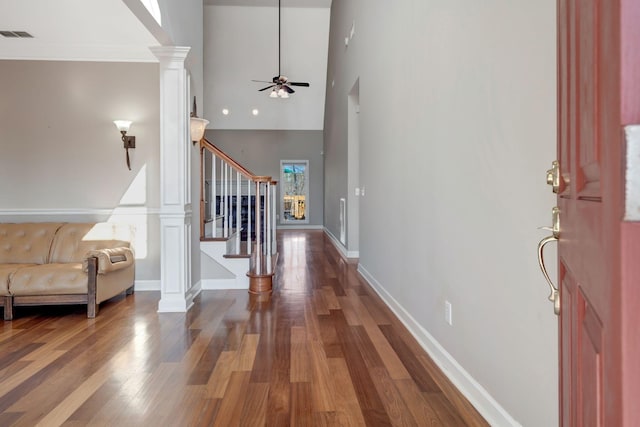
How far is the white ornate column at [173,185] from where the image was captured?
3854mm

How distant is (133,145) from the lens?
462 cm

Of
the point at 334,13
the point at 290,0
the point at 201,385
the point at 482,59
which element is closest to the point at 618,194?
the point at 482,59

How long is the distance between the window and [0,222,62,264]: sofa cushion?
8.14 metres

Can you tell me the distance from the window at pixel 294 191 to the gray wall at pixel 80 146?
7.50 meters

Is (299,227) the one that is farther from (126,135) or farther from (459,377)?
(459,377)

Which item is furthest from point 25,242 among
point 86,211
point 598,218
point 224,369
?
point 598,218

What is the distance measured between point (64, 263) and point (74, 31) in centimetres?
244

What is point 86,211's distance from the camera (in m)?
4.67

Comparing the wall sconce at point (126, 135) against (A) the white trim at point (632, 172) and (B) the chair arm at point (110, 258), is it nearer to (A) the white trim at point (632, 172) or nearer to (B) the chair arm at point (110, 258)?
(B) the chair arm at point (110, 258)

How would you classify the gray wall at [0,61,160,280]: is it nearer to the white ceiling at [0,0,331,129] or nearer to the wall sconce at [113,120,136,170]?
the wall sconce at [113,120,136,170]

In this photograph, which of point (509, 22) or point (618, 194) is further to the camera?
point (509, 22)

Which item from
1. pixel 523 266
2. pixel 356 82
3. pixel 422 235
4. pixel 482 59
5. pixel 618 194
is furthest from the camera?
pixel 356 82

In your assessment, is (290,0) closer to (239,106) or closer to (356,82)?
(239,106)

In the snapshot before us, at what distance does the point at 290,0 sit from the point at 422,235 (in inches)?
299
